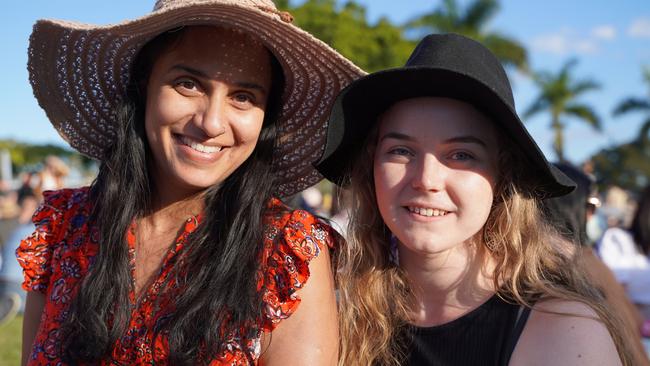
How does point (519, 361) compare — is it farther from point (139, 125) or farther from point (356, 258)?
point (139, 125)

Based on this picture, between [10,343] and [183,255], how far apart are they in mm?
5679

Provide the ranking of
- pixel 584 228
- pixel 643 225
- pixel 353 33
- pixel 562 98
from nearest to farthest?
pixel 584 228 → pixel 643 225 → pixel 353 33 → pixel 562 98

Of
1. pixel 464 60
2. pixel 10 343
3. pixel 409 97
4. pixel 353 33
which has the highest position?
pixel 353 33

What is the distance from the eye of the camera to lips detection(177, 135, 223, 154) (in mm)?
2188

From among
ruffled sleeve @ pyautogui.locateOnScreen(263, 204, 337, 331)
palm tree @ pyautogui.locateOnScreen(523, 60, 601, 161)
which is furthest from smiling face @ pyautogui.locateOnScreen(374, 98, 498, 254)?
palm tree @ pyautogui.locateOnScreen(523, 60, 601, 161)

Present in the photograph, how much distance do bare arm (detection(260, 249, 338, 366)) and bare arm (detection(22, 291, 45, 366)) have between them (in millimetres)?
908

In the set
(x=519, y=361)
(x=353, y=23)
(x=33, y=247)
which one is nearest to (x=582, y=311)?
(x=519, y=361)

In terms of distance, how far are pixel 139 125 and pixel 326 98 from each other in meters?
0.70

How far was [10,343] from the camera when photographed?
274 inches

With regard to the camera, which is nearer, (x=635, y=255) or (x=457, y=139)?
(x=457, y=139)

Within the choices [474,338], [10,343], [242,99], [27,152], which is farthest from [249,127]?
[27,152]

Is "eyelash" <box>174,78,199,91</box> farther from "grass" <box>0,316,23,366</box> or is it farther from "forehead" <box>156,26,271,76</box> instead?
"grass" <box>0,316,23,366</box>

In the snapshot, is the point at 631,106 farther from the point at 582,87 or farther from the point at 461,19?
the point at 461,19

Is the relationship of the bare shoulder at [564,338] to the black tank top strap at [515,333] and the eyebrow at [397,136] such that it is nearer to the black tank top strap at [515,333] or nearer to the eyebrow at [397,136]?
the black tank top strap at [515,333]
